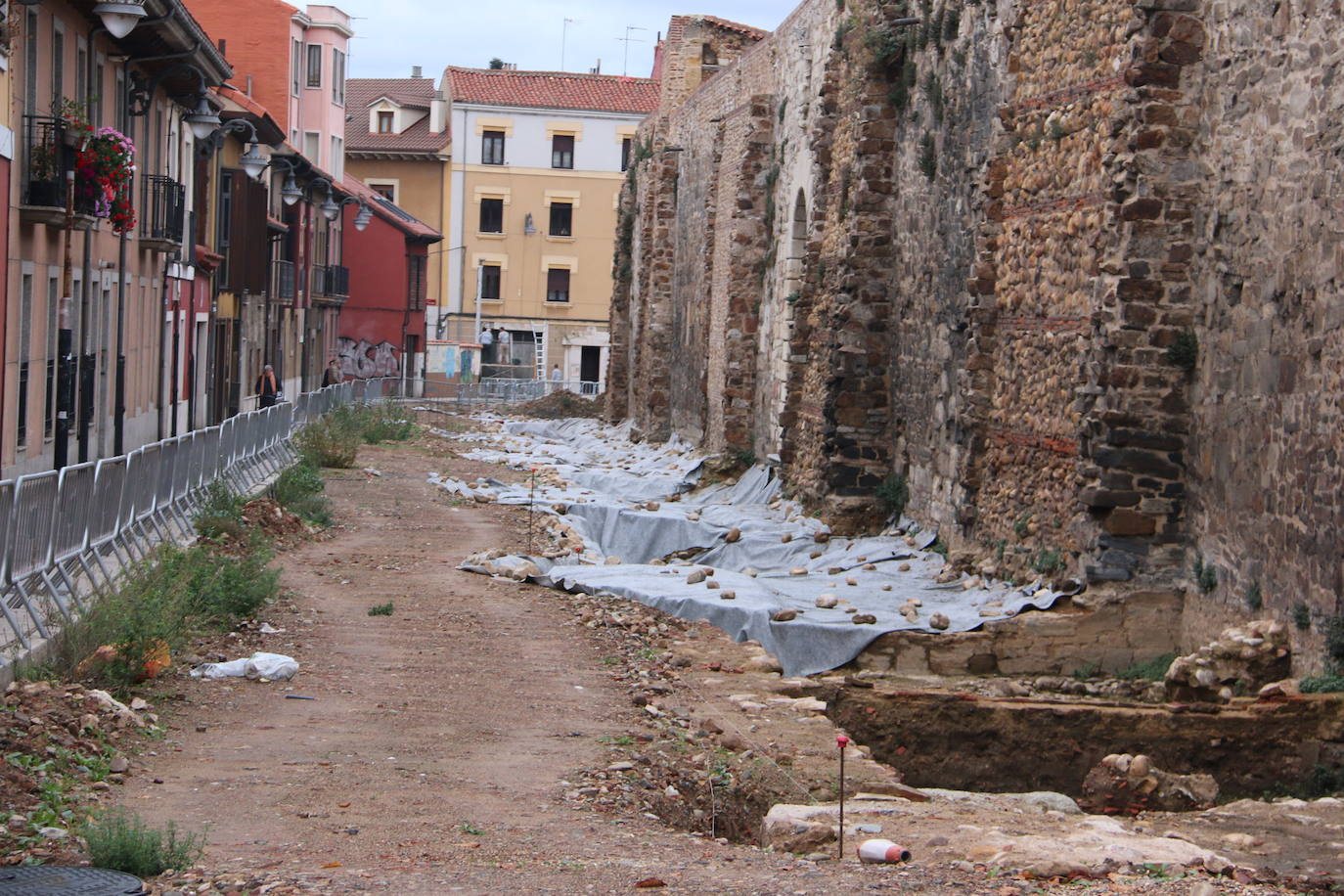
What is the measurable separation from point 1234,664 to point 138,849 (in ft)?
22.5

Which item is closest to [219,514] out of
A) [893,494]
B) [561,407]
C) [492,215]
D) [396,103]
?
[893,494]

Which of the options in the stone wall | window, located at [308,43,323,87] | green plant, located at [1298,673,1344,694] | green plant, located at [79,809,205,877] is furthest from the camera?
window, located at [308,43,323,87]

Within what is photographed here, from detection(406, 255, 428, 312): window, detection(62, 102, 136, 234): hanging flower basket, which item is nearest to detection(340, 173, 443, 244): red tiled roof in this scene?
detection(406, 255, 428, 312): window

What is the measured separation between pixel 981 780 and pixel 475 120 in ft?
188

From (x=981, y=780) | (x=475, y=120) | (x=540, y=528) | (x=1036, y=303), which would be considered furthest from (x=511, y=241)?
(x=981, y=780)

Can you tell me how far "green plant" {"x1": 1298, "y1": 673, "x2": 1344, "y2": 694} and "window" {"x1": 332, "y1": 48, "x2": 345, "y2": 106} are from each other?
155 feet

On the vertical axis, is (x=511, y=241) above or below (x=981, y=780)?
above

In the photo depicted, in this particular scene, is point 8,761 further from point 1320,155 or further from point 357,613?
point 1320,155

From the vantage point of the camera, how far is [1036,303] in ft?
47.3

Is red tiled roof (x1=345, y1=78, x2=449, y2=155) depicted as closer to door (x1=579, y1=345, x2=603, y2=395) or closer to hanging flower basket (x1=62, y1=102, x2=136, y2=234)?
door (x1=579, y1=345, x2=603, y2=395)

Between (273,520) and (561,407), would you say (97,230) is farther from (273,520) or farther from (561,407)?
(561,407)

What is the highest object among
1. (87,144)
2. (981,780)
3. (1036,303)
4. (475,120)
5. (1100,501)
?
(475,120)

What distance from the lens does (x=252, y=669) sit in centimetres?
1101

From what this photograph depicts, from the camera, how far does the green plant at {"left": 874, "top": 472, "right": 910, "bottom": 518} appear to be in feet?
60.4
